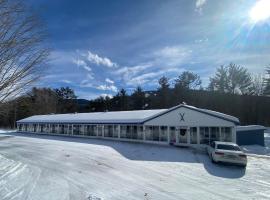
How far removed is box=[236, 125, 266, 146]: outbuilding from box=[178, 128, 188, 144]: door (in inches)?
306

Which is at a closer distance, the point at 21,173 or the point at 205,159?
the point at 21,173

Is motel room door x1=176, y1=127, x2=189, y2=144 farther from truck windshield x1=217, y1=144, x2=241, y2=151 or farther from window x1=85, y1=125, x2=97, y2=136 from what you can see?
window x1=85, y1=125, x2=97, y2=136

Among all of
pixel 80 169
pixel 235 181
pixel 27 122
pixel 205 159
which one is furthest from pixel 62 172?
pixel 27 122

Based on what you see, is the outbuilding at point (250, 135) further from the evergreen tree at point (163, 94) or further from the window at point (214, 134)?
the evergreen tree at point (163, 94)

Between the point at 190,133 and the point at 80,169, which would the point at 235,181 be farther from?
the point at 190,133

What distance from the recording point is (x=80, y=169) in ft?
49.4

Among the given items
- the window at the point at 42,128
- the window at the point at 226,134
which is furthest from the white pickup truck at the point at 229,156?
the window at the point at 42,128

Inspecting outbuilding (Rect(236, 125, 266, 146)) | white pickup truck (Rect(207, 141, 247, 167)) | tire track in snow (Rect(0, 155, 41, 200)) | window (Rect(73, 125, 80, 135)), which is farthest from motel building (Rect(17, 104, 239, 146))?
tire track in snow (Rect(0, 155, 41, 200))

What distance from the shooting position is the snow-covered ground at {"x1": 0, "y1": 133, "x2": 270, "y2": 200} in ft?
33.3

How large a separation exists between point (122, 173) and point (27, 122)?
43.8 meters

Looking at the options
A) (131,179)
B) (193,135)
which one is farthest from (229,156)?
(193,135)

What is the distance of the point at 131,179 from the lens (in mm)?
12773

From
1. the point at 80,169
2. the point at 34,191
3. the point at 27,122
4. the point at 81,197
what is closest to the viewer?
the point at 81,197

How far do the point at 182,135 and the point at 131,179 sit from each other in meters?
15.5
